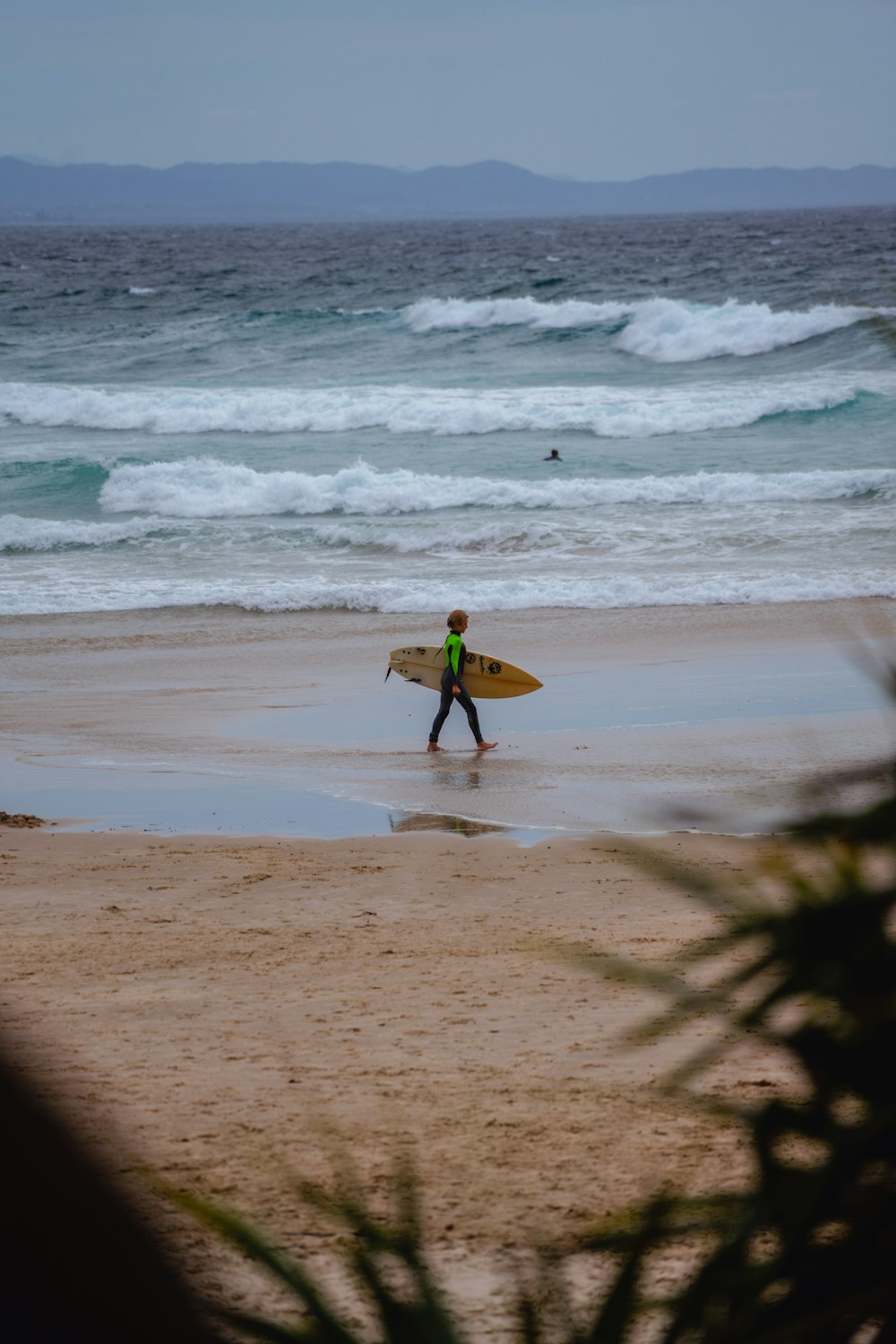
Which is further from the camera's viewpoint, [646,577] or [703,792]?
[646,577]

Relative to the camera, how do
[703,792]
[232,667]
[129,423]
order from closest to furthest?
[703,792]
[232,667]
[129,423]

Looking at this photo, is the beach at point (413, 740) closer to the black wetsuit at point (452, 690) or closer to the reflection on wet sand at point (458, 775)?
the reflection on wet sand at point (458, 775)

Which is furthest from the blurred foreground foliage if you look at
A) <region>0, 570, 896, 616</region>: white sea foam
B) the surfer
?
<region>0, 570, 896, 616</region>: white sea foam

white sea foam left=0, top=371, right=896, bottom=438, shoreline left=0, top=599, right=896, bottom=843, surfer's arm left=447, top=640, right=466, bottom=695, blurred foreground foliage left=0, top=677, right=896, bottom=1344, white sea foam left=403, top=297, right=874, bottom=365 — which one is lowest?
shoreline left=0, top=599, right=896, bottom=843

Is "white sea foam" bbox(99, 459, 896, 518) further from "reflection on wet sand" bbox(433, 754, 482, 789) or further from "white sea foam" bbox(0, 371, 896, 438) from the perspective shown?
"reflection on wet sand" bbox(433, 754, 482, 789)

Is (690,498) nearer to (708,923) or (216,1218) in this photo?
(708,923)

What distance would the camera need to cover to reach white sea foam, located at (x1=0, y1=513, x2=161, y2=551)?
2050cm

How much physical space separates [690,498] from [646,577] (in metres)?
5.36

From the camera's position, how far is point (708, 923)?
7383mm

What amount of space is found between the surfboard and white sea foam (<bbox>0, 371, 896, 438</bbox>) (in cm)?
1621

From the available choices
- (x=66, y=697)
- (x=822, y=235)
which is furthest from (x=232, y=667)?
(x=822, y=235)

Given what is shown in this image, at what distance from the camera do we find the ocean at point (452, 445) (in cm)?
1786

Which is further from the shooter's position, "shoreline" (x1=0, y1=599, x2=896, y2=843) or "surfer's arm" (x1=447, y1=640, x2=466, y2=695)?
"surfer's arm" (x1=447, y1=640, x2=466, y2=695)

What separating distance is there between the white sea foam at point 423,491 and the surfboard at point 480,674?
10.0 meters
